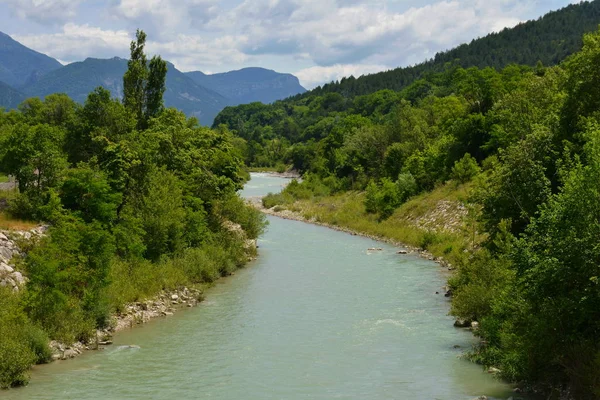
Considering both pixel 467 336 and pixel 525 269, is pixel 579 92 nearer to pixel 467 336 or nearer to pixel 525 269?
pixel 467 336

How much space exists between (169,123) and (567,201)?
34997mm

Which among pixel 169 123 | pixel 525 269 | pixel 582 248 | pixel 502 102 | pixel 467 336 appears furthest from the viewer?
pixel 502 102

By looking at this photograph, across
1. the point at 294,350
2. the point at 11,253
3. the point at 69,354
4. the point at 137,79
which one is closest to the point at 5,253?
the point at 11,253

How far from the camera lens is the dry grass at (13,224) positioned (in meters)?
28.5

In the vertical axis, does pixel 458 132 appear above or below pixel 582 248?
above

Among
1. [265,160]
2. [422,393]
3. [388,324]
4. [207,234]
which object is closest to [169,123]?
[207,234]

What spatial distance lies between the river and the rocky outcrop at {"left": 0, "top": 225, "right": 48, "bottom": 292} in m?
4.55

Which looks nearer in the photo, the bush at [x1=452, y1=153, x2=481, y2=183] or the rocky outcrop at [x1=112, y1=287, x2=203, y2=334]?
the rocky outcrop at [x1=112, y1=287, x2=203, y2=334]

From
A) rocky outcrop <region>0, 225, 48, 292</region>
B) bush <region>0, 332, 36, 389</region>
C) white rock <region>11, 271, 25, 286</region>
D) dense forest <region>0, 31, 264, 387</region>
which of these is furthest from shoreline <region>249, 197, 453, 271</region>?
bush <region>0, 332, 36, 389</region>

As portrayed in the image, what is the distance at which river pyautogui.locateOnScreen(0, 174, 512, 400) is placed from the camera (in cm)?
1997

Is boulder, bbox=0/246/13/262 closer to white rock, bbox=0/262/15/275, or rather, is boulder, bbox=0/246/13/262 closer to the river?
white rock, bbox=0/262/15/275

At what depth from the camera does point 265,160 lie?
181 meters

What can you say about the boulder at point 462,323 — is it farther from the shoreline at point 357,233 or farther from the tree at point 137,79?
the tree at point 137,79

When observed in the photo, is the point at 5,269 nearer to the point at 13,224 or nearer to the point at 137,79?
the point at 13,224
